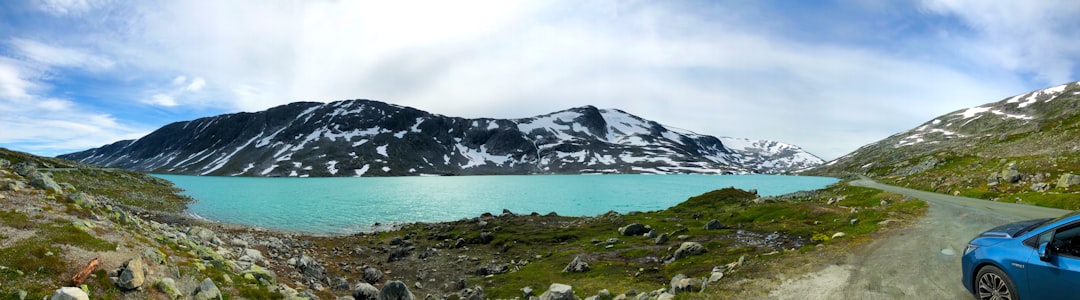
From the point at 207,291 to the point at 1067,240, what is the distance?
74.0ft

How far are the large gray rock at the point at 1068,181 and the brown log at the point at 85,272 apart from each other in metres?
56.4

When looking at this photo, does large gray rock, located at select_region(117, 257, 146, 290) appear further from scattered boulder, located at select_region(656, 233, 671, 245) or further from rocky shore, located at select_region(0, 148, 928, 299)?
scattered boulder, located at select_region(656, 233, 671, 245)

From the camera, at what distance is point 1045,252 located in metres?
9.75

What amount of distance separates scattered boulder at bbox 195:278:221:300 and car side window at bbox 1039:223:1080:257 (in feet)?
72.0

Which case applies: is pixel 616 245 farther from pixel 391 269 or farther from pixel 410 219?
pixel 410 219

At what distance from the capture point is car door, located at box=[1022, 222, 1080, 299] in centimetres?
913

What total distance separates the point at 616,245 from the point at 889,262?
17.6 metres

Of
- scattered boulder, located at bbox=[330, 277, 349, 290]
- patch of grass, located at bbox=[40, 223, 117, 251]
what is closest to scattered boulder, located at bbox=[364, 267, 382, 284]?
scattered boulder, located at bbox=[330, 277, 349, 290]

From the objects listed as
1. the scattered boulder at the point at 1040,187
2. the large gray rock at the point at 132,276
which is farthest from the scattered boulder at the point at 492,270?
the scattered boulder at the point at 1040,187

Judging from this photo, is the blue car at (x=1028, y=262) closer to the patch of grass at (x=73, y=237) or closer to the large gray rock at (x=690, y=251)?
the large gray rock at (x=690, y=251)

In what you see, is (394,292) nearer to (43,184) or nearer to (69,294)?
(69,294)

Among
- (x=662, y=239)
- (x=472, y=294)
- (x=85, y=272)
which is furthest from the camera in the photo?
(x=662, y=239)

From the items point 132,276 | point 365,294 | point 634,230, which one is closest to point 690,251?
point 634,230

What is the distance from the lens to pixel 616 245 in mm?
31859
